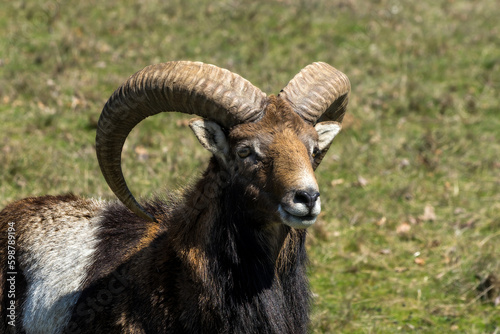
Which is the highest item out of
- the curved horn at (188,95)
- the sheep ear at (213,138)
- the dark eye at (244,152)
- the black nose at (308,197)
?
the curved horn at (188,95)

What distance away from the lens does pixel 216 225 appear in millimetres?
5828

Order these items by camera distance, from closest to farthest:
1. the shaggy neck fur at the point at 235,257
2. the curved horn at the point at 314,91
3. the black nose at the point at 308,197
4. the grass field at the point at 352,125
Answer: the black nose at the point at 308,197, the shaggy neck fur at the point at 235,257, the curved horn at the point at 314,91, the grass field at the point at 352,125

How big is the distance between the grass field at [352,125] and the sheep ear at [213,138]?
57.6 inches

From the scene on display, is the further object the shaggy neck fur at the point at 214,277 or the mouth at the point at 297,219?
the shaggy neck fur at the point at 214,277

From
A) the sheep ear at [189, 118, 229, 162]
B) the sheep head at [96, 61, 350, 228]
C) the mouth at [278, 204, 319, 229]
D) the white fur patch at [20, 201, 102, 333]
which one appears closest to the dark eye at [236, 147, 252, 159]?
the sheep head at [96, 61, 350, 228]

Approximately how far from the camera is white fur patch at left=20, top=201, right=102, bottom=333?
6.53m

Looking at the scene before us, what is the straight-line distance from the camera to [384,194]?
1179 cm

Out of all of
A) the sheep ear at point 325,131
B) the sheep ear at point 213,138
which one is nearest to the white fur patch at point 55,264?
the sheep ear at point 213,138

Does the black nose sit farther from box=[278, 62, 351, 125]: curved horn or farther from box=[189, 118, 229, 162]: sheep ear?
box=[278, 62, 351, 125]: curved horn

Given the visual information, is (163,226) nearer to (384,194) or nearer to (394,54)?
(384,194)

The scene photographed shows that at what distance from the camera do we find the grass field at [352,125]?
30.4ft

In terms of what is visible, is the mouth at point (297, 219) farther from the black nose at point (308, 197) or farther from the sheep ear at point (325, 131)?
the sheep ear at point (325, 131)

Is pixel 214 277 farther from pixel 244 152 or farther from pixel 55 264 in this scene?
pixel 55 264

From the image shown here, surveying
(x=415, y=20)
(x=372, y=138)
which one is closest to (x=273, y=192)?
(x=372, y=138)
